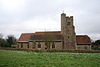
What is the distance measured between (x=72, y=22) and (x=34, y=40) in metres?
15.2

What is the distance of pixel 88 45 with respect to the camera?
196 feet

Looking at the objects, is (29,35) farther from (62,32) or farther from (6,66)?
(6,66)

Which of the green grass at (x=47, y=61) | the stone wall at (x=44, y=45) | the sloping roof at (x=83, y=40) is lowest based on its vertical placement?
the green grass at (x=47, y=61)

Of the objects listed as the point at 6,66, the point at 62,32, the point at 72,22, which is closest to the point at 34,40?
the point at 62,32

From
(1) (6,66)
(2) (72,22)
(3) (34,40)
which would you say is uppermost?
(2) (72,22)

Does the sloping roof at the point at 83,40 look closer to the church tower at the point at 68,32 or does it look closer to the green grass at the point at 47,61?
the church tower at the point at 68,32

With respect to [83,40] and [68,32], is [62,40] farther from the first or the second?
[83,40]

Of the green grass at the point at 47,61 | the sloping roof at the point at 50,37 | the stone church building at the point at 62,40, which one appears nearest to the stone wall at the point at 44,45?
the stone church building at the point at 62,40

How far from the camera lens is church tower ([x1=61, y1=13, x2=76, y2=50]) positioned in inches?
2277

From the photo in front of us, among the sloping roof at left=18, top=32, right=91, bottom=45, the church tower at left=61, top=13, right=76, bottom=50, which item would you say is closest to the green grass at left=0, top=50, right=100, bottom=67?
the church tower at left=61, top=13, right=76, bottom=50

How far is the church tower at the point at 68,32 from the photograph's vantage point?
57.8 meters

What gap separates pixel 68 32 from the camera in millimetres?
58188

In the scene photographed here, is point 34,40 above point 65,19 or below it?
below

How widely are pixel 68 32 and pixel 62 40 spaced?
3.50m
